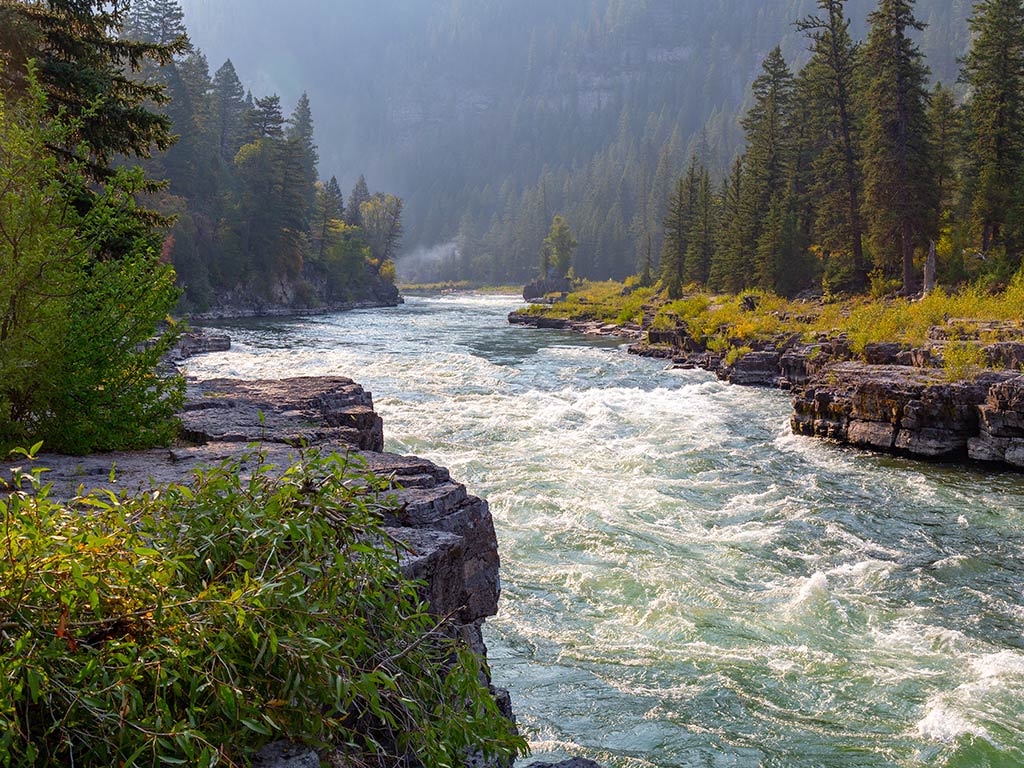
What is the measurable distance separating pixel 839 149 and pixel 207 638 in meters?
47.6

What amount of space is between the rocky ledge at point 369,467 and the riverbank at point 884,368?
1290 cm

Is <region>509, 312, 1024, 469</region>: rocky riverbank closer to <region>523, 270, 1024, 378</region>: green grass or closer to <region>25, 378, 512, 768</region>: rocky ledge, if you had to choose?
<region>523, 270, 1024, 378</region>: green grass

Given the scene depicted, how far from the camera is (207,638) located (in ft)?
8.46

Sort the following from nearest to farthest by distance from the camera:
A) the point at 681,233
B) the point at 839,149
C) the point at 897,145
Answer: the point at 897,145, the point at 839,149, the point at 681,233

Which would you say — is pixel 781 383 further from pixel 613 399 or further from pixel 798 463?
pixel 798 463

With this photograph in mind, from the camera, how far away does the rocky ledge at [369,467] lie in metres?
4.72

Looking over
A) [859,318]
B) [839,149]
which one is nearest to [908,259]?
[859,318]

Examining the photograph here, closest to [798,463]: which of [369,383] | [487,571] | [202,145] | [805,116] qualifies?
[487,571]

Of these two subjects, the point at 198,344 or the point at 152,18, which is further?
the point at 152,18

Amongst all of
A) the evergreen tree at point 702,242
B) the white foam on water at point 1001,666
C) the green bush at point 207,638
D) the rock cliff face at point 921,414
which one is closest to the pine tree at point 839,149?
the evergreen tree at point 702,242

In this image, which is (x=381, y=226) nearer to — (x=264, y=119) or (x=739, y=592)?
(x=264, y=119)

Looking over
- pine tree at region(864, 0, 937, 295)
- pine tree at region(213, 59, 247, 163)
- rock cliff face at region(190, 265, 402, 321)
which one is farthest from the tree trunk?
pine tree at region(213, 59, 247, 163)

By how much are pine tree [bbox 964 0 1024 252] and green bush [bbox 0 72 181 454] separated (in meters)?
40.0

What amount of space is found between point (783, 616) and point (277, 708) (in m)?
7.40
